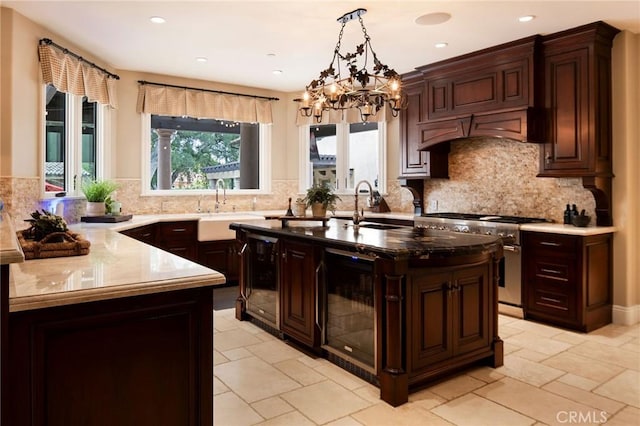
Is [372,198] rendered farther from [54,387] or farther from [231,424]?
[54,387]

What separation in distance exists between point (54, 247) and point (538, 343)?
3.66 meters

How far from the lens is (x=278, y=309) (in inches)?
150

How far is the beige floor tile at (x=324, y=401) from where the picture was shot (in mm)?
2553

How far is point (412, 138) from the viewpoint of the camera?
5742mm

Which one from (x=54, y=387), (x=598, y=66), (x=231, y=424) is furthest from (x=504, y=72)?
(x=54, y=387)

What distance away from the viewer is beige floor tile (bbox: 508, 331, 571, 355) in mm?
3594

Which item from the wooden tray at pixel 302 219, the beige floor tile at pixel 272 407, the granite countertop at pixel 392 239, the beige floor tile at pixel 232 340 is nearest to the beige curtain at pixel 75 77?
the granite countertop at pixel 392 239

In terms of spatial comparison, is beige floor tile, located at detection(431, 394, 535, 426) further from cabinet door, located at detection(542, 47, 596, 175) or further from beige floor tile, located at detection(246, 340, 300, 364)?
cabinet door, located at detection(542, 47, 596, 175)

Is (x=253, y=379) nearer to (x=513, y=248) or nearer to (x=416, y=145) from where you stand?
(x=513, y=248)

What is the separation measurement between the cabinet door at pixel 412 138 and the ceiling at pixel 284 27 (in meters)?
0.42

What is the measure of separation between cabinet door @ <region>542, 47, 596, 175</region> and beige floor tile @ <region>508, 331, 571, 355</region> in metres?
1.58

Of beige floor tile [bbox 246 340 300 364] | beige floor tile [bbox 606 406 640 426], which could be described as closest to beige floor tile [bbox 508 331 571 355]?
beige floor tile [bbox 606 406 640 426]

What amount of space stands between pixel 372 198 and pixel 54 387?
205 inches

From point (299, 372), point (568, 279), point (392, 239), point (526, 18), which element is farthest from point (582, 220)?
point (299, 372)
